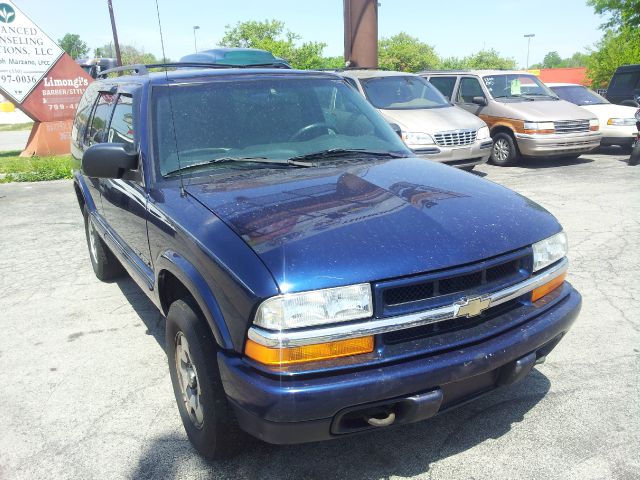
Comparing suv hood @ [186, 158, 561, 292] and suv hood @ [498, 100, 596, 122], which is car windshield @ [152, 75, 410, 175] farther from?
suv hood @ [498, 100, 596, 122]

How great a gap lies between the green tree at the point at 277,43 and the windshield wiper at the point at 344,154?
21962mm

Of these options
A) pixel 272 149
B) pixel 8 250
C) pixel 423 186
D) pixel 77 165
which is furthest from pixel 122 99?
pixel 8 250

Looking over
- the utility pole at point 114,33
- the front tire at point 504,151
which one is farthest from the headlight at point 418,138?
the utility pole at point 114,33

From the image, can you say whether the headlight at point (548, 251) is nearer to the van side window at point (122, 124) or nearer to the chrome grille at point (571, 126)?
the van side window at point (122, 124)

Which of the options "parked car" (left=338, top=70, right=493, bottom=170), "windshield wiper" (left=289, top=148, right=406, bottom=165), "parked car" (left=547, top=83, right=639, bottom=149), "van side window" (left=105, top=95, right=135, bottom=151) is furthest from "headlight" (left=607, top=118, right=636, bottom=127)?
"van side window" (left=105, top=95, right=135, bottom=151)

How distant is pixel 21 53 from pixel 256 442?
13.3 m

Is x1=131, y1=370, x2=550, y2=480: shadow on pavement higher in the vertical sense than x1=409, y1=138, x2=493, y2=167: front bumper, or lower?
lower

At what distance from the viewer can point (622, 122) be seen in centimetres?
1150

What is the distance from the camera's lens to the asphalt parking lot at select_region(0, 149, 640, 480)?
260 cm

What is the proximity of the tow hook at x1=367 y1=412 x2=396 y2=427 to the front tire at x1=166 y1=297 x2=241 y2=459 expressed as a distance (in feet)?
2.05

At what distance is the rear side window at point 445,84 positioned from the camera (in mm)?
11780

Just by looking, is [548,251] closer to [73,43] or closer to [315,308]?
[315,308]

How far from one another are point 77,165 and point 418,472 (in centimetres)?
434

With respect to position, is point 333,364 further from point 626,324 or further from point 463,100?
point 463,100
